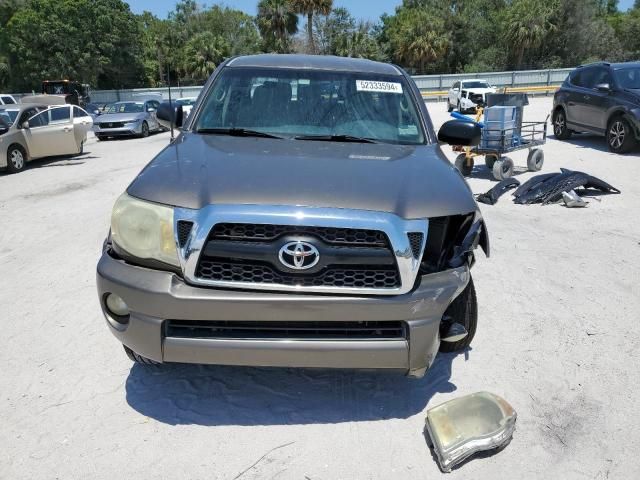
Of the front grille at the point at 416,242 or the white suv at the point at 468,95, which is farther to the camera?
the white suv at the point at 468,95

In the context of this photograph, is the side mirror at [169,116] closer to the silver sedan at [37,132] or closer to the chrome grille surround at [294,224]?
the chrome grille surround at [294,224]

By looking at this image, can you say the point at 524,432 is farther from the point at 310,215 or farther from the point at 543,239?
the point at 543,239

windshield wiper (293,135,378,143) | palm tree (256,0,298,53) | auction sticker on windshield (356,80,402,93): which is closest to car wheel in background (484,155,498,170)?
auction sticker on windshield (356,80,402,93)

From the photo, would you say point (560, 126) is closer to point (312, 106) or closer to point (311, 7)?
point (312, 106)

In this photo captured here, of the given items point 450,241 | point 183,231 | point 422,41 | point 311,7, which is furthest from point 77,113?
point 422,41

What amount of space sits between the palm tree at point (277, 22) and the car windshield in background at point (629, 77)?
123ft

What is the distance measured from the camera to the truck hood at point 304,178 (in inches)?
104

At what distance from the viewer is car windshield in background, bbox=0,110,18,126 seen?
40.8 ft

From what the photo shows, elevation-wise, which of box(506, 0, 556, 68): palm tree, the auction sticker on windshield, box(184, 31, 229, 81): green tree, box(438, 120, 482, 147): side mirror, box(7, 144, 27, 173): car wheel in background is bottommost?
box(7, 144, 27, 173): car wheel in background

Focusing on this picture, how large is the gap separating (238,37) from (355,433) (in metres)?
70.4

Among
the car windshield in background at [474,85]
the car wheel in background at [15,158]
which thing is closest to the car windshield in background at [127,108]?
the car wheel in background at [15,158]

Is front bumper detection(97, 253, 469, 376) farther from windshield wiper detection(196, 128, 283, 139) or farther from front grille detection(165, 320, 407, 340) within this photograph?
windshield wiper detection(196, 128, 283, 139)

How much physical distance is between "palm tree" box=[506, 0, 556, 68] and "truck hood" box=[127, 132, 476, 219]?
1911 inches

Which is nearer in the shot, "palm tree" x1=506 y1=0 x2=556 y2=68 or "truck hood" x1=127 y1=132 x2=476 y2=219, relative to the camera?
"truck hood" x1=127 y1=132 x2=476 y2=219
